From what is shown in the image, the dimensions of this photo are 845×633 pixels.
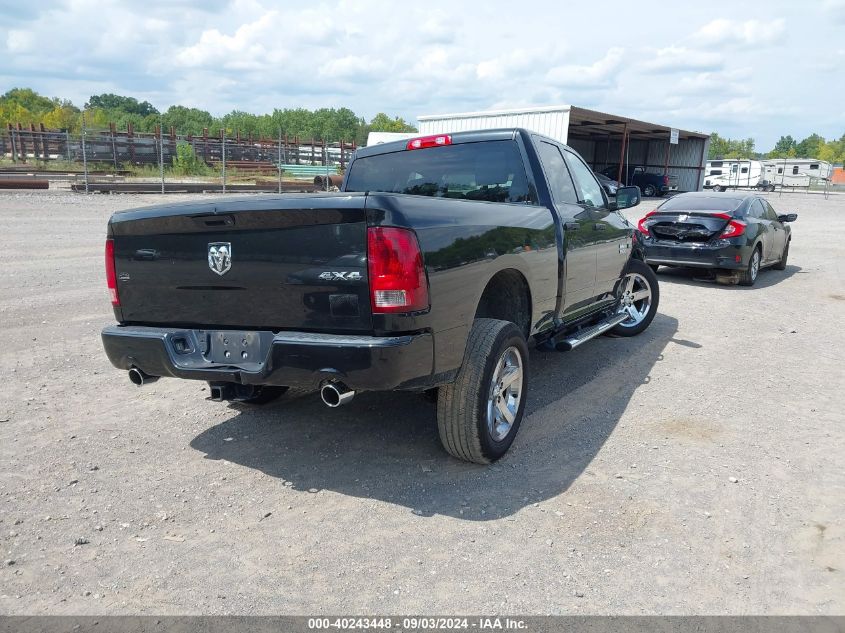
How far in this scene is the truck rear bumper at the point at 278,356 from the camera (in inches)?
126

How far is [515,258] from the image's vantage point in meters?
4.15

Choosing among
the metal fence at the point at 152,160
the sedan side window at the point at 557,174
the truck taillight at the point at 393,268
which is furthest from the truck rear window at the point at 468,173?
the metal fence at the point at 152,160

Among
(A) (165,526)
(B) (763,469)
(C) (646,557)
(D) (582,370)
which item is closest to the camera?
(C) (646,557)

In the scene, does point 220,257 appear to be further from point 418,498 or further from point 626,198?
point 626,198

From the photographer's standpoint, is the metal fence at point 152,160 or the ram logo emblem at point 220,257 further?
the metal fence at point 152,160

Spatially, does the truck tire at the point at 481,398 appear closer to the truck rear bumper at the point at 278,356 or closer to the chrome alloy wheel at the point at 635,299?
the truck rear bumper at the point at 278,356

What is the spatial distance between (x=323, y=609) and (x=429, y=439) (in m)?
1.82

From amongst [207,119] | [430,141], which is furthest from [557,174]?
[207,119]

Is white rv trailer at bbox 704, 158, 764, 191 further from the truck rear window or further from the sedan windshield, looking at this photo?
the truck rear window

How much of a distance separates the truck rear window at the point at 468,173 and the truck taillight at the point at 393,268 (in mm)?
1894

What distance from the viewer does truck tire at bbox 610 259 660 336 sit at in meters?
7.20

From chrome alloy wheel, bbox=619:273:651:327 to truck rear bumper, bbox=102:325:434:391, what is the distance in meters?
4.42

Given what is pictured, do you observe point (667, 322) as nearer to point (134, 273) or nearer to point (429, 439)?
point (429, 439)

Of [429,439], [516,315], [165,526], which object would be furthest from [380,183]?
[165,526]
